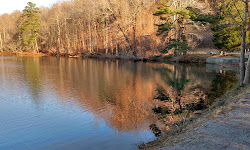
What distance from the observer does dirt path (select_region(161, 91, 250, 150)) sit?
16.5ft

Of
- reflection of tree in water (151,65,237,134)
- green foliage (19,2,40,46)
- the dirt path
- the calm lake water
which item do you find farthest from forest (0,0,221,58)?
the dirt path

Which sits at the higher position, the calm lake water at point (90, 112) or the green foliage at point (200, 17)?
the green foliage at point (200, 17)

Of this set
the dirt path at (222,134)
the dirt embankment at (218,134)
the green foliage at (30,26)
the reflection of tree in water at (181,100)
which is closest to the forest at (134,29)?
the green foliage at (30,26)

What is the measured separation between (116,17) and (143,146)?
39334 millimetres

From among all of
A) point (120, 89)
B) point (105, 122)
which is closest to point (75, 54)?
point (120, 89)

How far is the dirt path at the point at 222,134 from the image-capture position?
199 inches

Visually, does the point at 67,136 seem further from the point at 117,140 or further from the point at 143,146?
the point at 143,146

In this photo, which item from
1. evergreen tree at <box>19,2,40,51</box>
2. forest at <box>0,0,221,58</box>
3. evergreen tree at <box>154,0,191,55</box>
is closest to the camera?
evergreen tree at <box>154,0,191,55</box>

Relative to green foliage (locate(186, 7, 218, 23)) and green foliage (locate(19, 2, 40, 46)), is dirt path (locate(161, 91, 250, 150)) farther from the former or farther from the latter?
green foliage (locate(19, 2, 40, 46))

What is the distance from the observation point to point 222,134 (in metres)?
5.67

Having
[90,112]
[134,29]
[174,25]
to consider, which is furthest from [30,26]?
[90,112]

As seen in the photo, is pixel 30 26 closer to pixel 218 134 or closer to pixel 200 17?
pixel 200 17

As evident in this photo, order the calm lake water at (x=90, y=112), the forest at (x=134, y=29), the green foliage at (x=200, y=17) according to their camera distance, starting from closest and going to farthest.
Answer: the calm lake water at (x=90, y=112) → the green foliage at (x=200, y=17) → the forest at (x=134, y=29)

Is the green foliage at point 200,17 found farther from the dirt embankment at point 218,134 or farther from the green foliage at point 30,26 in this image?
the green foliage at point 30,26
